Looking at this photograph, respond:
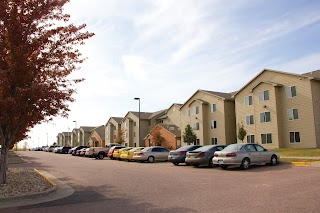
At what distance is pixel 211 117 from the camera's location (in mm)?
46781

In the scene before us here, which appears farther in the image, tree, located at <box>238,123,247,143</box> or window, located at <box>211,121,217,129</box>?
window, located at <box>211,121,217,129</box>

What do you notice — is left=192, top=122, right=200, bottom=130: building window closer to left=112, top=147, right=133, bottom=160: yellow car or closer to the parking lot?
left=112, top=147, right=133, bottom=160: yellow car

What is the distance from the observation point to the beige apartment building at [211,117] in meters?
44.6

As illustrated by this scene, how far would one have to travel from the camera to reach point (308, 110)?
1304 inches

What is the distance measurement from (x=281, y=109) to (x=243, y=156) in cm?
2174

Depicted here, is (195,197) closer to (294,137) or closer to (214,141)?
(294,137)

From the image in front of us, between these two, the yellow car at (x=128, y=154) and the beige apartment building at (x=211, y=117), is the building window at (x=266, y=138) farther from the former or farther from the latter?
the yellow car at (x=128, y=154)

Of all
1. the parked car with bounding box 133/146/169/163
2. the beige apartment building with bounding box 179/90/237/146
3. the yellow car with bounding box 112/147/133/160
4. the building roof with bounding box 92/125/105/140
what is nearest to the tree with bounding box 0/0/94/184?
the parked car with bounding box 133/146/169/163

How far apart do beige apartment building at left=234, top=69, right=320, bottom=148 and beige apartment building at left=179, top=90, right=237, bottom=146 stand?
3.14m

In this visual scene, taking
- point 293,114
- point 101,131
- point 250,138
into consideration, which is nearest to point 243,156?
point 293,114

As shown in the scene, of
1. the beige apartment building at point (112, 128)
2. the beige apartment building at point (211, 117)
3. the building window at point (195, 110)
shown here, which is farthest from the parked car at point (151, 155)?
the beige apartment building at point (112, 128)

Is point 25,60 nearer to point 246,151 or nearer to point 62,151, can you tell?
point 246,151

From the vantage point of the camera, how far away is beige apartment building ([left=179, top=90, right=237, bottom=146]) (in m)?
44.6

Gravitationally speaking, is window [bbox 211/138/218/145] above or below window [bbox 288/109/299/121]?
below
